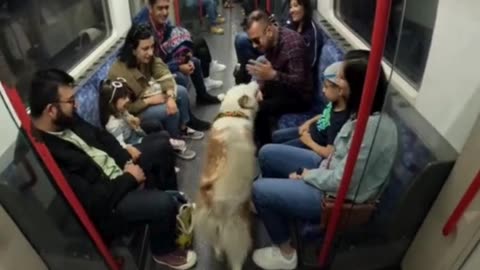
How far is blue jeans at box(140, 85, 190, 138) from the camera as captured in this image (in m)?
2.76

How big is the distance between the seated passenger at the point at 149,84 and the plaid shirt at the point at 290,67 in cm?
74

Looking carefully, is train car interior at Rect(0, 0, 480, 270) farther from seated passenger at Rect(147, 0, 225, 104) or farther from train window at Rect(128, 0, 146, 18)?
train window at Rect(128, 0, 146, 18)

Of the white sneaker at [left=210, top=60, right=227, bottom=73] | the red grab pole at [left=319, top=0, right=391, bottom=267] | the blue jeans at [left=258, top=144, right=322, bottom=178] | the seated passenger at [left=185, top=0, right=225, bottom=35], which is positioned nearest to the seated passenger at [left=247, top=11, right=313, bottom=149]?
the blue jeans at [left=258, top=144, right=322, bottom=178]

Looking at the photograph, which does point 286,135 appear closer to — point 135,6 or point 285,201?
point 285,201

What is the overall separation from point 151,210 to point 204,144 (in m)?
1.41

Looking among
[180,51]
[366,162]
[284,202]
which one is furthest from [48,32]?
[366,162]

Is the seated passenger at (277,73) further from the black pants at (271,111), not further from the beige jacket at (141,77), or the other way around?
the beige jacket at (141,77)

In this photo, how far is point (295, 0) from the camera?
9.16 feet

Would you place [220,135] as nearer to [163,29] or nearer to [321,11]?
[163,29]

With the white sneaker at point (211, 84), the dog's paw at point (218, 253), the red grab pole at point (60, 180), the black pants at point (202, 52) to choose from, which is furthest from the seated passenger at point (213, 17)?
the red grab pole at point (60, 180)

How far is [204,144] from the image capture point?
10.3 ft

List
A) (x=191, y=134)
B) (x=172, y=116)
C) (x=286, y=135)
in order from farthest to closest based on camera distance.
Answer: (x=191, y=134)
(x=172, y=116)
(x=286, y=135)

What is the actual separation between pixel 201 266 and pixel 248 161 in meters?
0.65

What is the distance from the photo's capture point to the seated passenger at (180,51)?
3018 mm
